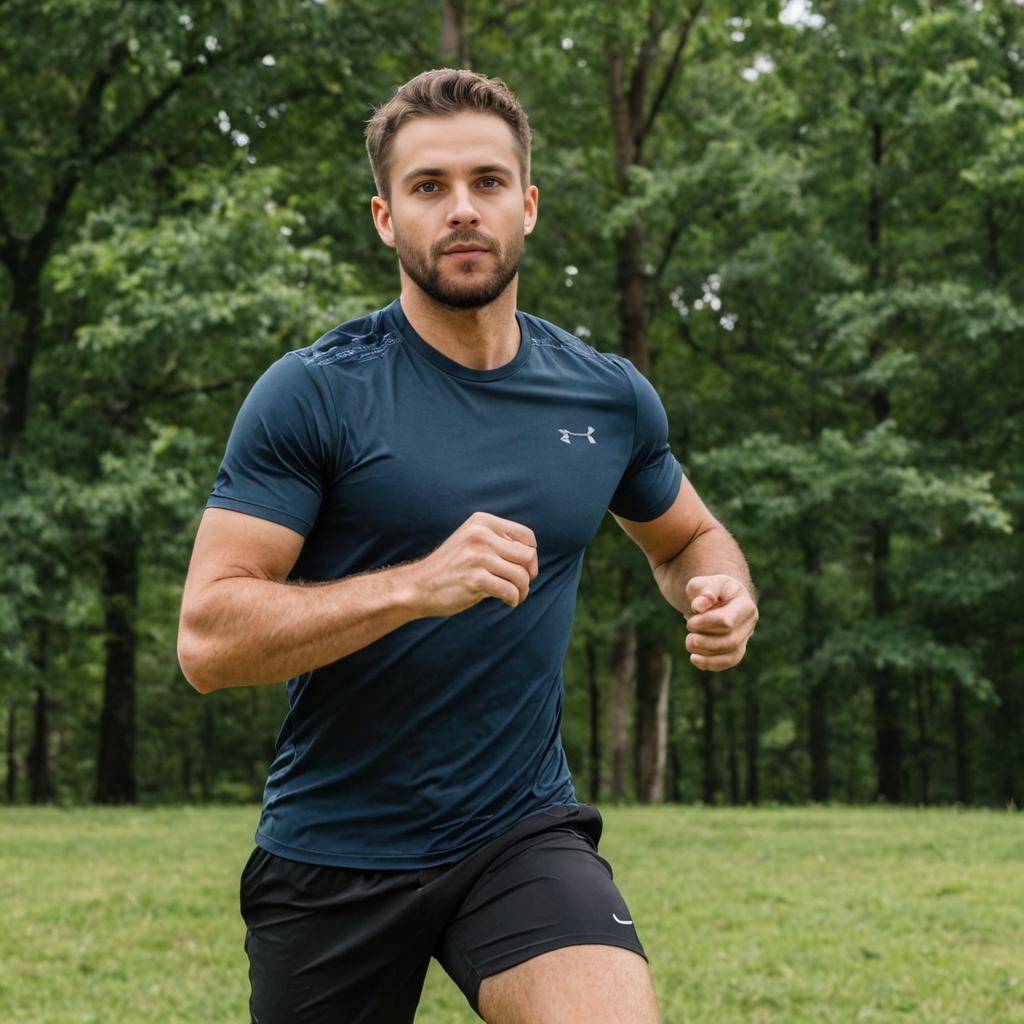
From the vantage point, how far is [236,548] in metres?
2.57

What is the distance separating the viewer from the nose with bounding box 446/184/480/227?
282cm

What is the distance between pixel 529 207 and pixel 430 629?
106 cm

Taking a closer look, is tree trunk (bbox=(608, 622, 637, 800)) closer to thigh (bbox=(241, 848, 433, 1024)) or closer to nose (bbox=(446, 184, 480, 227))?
thigh (bbox=(241, 848, 433, 1024))

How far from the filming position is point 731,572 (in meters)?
3.24

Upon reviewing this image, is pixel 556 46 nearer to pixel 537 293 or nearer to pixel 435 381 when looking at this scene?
pixel 537 293

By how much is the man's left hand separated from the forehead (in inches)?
40.7

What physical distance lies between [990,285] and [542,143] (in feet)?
24.2

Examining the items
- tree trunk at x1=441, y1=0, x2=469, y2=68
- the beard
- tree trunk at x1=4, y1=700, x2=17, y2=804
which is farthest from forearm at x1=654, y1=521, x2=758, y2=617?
tree trunk at x1=4, y1=700, x2=17, y2=804

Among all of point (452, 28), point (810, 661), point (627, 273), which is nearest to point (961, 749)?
point (810, 661)

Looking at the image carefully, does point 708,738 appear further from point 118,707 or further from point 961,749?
point 118,707

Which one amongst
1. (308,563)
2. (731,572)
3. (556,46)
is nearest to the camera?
(308,563)

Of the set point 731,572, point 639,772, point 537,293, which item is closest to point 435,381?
point 731,572

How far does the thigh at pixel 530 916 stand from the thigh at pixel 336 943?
11 cm

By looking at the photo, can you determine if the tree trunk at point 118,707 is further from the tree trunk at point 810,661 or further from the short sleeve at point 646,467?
the short sleeve at point 646,467
